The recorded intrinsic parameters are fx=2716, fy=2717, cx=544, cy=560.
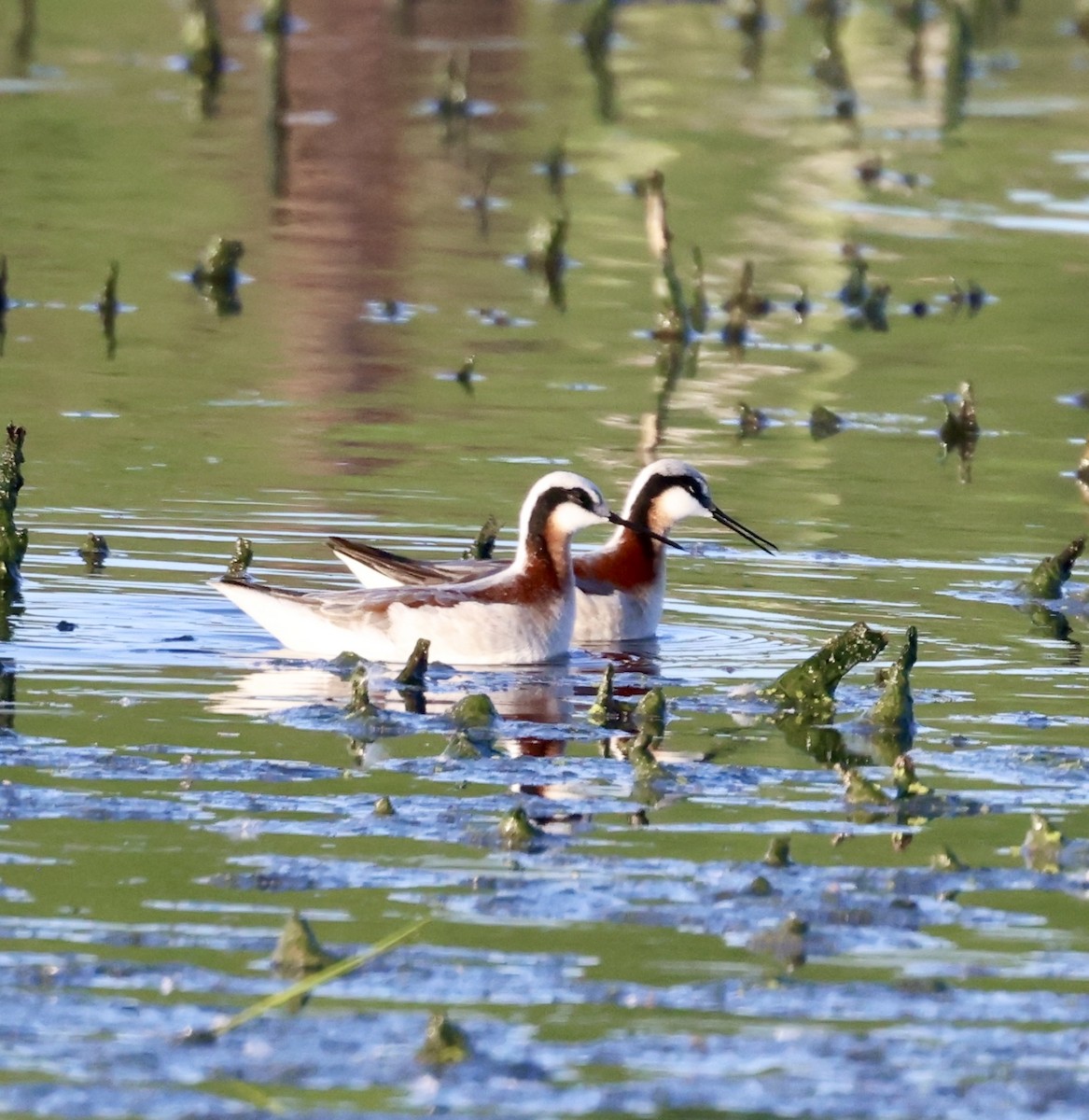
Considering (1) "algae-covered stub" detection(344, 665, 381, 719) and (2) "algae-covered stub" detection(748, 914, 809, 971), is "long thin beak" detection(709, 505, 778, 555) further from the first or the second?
(2) "algae-covered stub" detection(748, 914, 809, 971)

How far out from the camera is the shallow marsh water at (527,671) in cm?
663

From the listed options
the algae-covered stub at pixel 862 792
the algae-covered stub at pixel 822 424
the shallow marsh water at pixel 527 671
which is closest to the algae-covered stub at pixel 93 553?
the shallow marsh water at pixel 527 671

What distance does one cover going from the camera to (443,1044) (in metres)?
6.31

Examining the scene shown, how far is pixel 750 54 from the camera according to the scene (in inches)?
1537

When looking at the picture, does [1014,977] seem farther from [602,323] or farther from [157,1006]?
[602,323]

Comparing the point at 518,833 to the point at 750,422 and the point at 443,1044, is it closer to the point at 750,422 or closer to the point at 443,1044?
the point at 443,1044

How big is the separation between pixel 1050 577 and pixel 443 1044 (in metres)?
7.30

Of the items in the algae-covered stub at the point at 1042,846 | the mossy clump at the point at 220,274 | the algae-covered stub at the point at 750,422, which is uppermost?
the mossy clump at the point at 220,274

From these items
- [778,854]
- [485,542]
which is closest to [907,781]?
[778,854]

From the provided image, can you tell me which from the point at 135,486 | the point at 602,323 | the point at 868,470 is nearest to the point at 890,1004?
the point at 135,486

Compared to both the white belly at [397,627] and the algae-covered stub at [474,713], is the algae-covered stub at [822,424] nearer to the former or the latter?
the white belly at [397,627]

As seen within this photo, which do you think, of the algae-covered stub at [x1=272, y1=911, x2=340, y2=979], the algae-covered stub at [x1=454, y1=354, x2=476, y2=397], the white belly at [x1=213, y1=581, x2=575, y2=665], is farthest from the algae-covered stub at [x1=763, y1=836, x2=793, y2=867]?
the algae-covered stub at [x1=454, y1=354, x2=476, y2=397]

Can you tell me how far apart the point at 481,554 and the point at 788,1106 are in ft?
23.8

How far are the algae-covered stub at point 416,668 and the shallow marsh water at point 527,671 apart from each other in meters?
0.12
